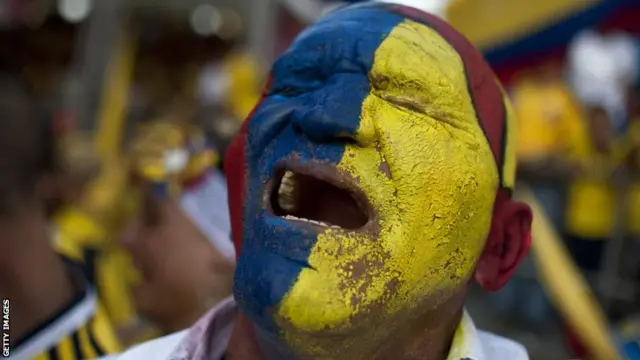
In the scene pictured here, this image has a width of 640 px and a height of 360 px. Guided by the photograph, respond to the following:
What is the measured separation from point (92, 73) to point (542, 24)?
5.37 meters

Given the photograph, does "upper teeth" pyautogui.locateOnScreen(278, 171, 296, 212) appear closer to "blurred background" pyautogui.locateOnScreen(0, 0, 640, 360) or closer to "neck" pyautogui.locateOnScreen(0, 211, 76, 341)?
"blurred background" pyautogui.locateOnScreen(0, 0, 640, 360)

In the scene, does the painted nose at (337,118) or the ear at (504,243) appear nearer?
the painted nose at (337,118)

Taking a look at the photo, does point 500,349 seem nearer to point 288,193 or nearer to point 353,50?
point 288,193

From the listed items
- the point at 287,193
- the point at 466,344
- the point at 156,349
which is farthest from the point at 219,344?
the point at 466,344

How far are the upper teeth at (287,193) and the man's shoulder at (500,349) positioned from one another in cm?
47

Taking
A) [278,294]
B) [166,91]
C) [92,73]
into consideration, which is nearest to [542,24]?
[278,294]

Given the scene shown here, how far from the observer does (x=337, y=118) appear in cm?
116

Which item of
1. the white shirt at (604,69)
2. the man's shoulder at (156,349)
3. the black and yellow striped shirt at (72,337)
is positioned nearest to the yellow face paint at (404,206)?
the man's shoulder at (156,349)

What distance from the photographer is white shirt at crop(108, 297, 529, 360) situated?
132 cm

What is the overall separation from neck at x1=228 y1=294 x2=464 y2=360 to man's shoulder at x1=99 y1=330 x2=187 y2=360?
143 millimetres

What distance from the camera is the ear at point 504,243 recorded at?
133cm

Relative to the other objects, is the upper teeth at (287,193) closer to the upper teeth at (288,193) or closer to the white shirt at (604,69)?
the upper teeth at (288,193)

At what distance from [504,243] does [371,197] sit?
1.15ft

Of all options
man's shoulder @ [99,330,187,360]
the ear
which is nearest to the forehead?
the ear
